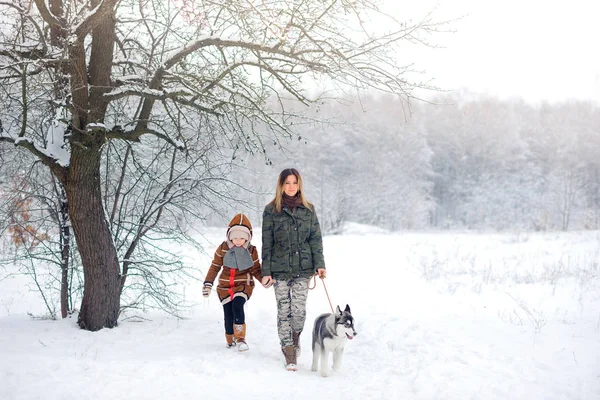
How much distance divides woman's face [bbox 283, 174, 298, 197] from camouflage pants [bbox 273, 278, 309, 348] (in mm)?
948

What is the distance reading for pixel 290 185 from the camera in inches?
183

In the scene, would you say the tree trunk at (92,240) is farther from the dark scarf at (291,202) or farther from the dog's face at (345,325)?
the dog's face at (345,325)

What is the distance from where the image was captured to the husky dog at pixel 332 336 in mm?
4223

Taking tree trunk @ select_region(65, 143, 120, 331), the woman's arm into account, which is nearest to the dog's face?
the woman's arm

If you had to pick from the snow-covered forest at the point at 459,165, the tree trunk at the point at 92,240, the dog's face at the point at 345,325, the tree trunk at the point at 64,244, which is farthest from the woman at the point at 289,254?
the snow-covered forest at the point at 459,165

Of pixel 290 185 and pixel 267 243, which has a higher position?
pixel 290 185

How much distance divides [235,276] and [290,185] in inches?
50.7

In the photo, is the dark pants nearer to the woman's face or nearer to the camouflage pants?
the camouflage pants

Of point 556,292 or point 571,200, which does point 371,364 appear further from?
point 571,200

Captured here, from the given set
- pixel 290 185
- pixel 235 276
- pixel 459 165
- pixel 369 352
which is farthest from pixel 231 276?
pixel 459 165

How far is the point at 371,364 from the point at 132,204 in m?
4.27

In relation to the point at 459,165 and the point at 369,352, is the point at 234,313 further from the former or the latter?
→ the point at 459,165

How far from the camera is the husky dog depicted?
13.9 feet

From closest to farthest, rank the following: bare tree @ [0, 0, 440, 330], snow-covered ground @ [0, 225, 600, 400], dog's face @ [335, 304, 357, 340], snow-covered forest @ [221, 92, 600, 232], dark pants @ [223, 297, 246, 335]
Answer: snow-covered ground @ [0, 225, 600, 400], dog's face @ [335, 304, 357, 340], bare tree @ [0, 0, 440, 330], dark pants @ [223, 297, 246, 335], snow-covered forest @ [221, 92, 600, 232]
